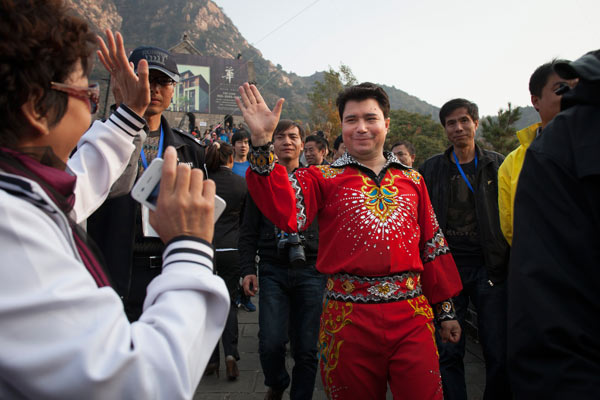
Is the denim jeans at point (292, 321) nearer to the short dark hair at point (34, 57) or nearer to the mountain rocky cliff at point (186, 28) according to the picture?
the short dark hair at point (34, 57)

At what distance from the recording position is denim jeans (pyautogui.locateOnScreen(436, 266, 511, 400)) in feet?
10.00

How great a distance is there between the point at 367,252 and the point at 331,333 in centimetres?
51

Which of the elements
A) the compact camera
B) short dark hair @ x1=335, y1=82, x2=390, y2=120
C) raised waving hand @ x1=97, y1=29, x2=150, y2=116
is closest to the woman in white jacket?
raised waving hand @ x1=97, y1=29, x2=150, y2=116

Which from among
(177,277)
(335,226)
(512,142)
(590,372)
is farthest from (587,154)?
(512,142)

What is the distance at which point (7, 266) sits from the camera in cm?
75

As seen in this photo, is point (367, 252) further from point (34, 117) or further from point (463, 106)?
point (463, 106)

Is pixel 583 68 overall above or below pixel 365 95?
below

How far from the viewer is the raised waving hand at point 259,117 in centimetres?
197

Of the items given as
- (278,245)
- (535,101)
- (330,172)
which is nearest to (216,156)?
(278,245)

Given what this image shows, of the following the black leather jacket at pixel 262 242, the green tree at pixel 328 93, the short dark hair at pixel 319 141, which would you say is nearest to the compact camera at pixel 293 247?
the black leather jacket at pixel 262 242

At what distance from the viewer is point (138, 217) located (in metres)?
2.37

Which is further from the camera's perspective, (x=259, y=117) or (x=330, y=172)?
(x=330, y=172)

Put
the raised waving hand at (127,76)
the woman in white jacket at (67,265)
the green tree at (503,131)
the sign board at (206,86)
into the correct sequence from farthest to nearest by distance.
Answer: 1. the sign board at (206,86)
2. the green tree at (503,131)
3. the raised waving hand at (127,76)
4. the woman in white jacket at (67,265)

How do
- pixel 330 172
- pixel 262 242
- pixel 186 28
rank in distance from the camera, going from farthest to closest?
pixel 186 28, pixel 262 242, pixel 330 172
